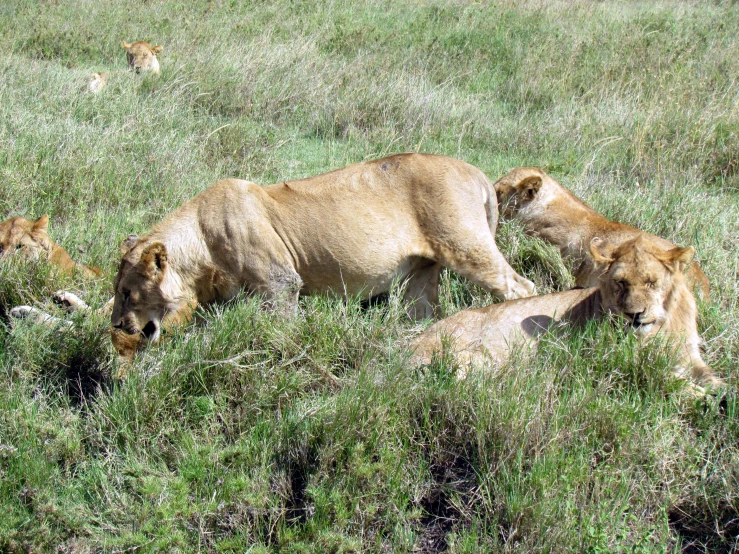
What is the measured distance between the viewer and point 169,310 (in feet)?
16.8

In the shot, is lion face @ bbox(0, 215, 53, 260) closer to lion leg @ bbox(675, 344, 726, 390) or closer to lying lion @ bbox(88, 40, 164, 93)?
lying lion @ bbox(88, 40, 164, 93)

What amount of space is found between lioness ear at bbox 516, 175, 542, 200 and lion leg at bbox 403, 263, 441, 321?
1176mm

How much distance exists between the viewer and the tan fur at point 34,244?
5.73 meters

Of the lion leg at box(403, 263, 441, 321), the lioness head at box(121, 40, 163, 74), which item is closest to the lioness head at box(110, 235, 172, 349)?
the lion leg at box(403, 263, 441, 321)

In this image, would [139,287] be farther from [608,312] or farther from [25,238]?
[608,312]

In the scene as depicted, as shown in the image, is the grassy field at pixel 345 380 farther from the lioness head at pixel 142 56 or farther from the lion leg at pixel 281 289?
the lioness head at pixel 142 56

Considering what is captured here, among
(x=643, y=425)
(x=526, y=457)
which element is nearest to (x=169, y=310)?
(x=526, y=457)

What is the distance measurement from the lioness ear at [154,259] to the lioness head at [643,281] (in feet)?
8.31

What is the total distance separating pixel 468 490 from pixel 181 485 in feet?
4.27

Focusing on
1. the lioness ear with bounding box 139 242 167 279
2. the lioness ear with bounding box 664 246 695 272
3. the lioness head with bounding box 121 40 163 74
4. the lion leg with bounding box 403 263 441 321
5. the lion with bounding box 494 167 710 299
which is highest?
the lioness ear with bounding box 664 246 695 272

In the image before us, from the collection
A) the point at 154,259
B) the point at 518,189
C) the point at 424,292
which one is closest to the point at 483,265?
the point at 424,292

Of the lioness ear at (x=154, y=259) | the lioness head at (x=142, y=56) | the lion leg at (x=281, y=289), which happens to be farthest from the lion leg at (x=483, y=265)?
the lioness head at (x=142, y=56)

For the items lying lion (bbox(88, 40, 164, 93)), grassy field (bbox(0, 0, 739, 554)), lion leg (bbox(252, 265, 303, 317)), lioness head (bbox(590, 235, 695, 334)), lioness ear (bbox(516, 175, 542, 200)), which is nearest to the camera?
grassy field (bbox(0, 0, 739, 554))

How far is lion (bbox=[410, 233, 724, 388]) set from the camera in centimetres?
429
